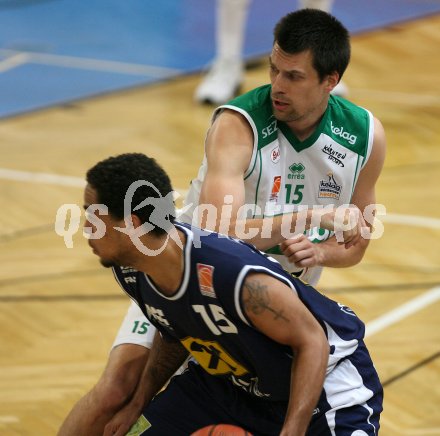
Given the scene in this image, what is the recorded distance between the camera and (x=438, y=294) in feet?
18.5

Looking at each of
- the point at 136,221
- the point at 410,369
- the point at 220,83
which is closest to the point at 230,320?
the point at 136,221

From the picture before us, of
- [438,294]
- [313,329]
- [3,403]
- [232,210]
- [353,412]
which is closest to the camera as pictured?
[313,329]

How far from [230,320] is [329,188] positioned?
969 millimetres

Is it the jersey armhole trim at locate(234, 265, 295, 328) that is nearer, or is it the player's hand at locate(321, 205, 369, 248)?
the jersey armhole trim at locate(234, 265, 295, 328)

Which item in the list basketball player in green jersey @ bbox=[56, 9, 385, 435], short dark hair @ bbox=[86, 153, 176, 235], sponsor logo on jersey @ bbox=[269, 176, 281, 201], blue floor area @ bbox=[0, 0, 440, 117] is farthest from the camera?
blue floor area @ bbox=[0, 0, 440, 117]

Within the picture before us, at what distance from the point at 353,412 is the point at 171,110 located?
17.6 feet

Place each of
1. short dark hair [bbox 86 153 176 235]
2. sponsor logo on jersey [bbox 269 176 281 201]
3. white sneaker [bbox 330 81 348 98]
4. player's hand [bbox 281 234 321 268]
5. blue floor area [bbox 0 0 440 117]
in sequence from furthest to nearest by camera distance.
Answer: blue floor area [bbox 0 0 440 117] → white sneaker [bbox 330 81 348 98] → sponsor logo on jersey [bbox 269 176 281 201] → player's hand [bbox 281 234 321 268] → short dark hair [bbox 86 153 176 235]

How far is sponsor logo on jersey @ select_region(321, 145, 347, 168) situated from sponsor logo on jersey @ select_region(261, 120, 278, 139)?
206mm

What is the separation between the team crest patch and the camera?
3082 millimetres

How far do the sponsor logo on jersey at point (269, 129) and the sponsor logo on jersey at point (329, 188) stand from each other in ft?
0.87

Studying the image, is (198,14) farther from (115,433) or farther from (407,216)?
(115,433)

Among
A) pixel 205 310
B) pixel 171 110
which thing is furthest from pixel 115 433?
pixel 171 110

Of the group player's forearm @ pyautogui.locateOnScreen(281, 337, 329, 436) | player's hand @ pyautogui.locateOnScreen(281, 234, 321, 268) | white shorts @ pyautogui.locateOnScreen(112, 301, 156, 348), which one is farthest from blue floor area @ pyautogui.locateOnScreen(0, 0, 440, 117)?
player's forearm @ pyautogui.locateOnScreen(281, 337, 329, 436)

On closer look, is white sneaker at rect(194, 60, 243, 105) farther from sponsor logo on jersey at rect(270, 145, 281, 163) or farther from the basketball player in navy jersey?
the basketball player in navy jersey
